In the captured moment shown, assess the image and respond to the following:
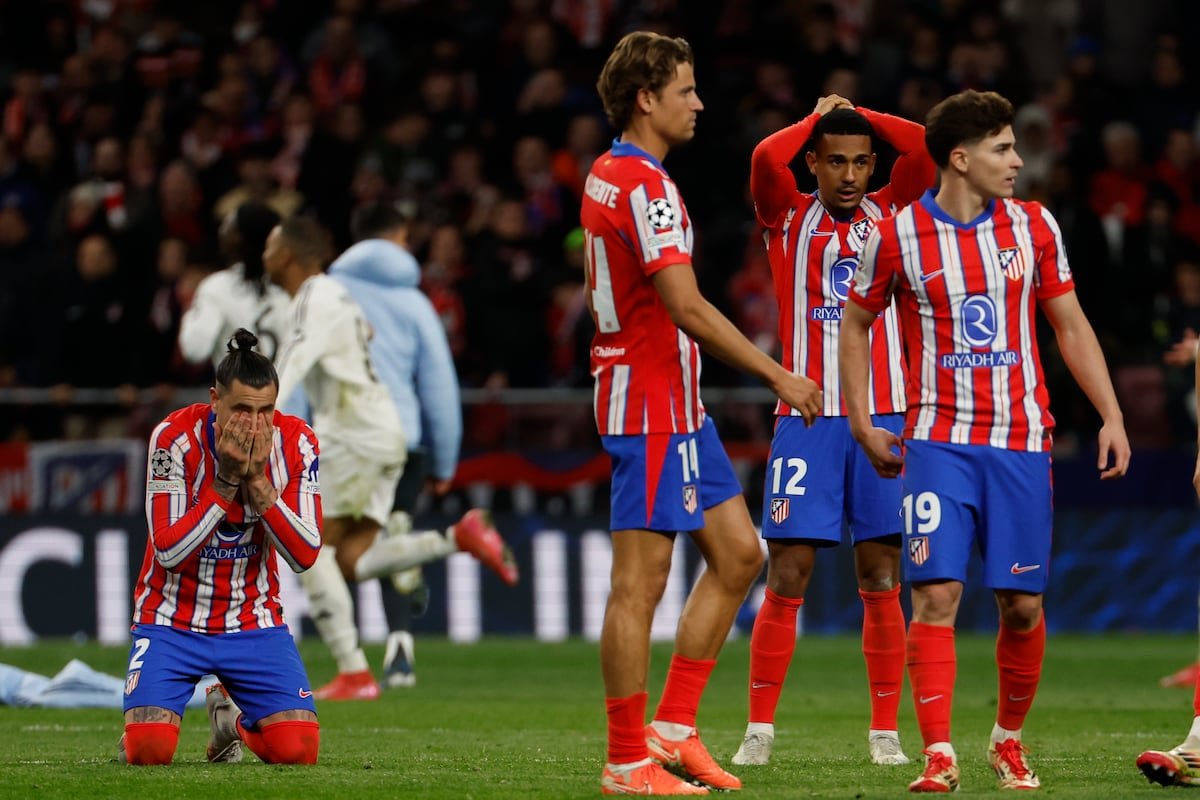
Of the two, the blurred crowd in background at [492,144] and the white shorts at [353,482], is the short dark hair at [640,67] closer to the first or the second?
the white shorts at [353,482]

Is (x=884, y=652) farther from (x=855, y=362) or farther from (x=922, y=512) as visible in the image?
(x=855, y=362)

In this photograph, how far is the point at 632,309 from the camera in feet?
20.1

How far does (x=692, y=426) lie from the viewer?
6.14 m

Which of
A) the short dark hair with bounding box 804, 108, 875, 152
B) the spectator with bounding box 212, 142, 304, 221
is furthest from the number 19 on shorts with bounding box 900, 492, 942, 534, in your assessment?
the spectator with bounding box 212, 142, 304, 221

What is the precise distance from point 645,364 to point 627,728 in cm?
109

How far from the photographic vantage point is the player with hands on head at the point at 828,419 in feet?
23.2

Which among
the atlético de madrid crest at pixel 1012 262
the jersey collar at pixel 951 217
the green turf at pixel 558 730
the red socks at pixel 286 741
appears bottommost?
the green turf at pixel 558 730

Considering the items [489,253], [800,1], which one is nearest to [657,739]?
[489,253]

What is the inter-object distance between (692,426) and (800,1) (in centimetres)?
1351

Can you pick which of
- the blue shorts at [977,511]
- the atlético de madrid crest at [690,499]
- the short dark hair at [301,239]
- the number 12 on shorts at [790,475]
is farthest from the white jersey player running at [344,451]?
the blue shorts at [977,511]

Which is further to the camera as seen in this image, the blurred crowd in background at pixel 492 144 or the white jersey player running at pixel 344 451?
the blurred crowd in background at pixel 492 144

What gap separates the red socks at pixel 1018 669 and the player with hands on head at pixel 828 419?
0.89 meters

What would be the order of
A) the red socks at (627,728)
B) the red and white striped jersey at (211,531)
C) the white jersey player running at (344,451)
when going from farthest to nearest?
the white jersey player running at (344,451), the red and white striped jersey at (211,531), the red socks at (627,728)

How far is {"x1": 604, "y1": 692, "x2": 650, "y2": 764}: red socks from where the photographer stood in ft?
19.5
